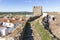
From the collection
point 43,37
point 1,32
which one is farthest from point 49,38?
point 1,32

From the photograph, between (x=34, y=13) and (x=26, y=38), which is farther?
(x=34, y=13)

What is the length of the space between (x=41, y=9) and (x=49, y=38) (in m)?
22.2

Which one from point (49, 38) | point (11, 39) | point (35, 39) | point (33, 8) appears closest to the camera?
point (11, 39)

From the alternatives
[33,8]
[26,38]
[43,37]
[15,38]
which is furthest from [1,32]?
[33,8]

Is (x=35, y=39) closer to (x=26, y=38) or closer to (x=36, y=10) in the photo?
(x=26, y=38)

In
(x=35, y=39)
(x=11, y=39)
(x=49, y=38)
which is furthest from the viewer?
(x=35, y=39)

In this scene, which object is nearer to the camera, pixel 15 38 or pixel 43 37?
pixel 15 38

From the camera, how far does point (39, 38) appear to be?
13039 millimetres

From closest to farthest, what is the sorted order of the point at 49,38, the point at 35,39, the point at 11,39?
the point at 11,39 → the point at 49,38 → the point at 35,39

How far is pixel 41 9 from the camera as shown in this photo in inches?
1334

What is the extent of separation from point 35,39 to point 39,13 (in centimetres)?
2131

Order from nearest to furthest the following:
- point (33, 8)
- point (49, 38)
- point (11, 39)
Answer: point (11, 39) → point (49, 38) → point (33, 8)

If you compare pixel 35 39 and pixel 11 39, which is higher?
pixel 11 39

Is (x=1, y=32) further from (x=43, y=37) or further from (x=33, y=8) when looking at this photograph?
(x=33, y=8)
